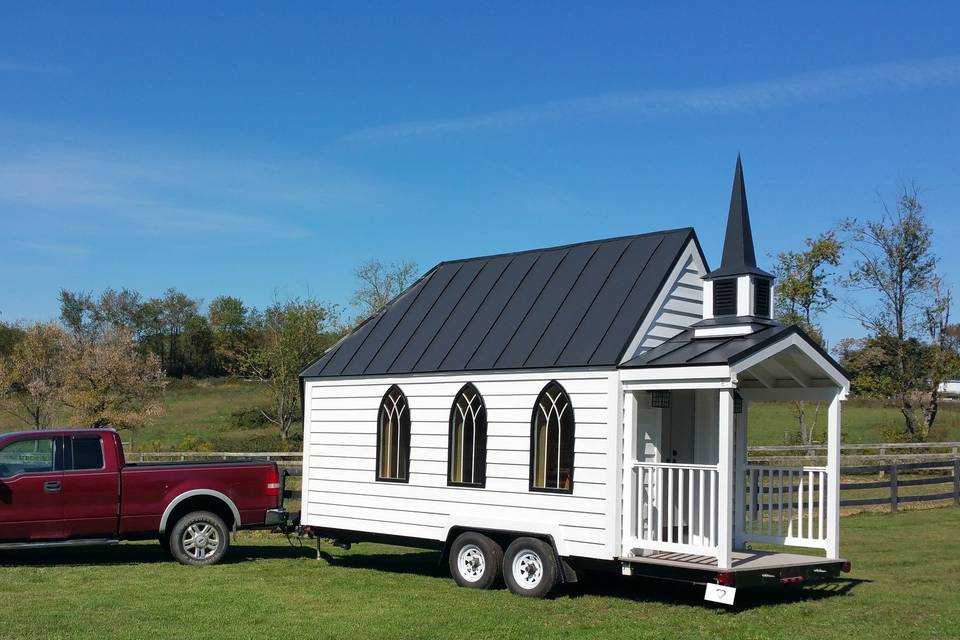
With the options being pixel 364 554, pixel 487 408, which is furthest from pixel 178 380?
pixel 487 408

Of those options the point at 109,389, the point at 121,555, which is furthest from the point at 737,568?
the point at 109,389

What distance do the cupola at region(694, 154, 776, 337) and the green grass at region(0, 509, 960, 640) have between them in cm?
342

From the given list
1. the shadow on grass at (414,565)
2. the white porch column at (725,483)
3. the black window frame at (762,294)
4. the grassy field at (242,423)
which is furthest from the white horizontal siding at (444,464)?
the grassy field at (242,423)

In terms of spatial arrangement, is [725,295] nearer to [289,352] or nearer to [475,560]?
[475,560]

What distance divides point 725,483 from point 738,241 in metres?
3.58

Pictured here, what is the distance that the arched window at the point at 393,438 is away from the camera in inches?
581

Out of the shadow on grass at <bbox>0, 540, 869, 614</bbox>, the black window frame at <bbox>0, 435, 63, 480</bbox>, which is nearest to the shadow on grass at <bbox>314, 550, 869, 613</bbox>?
the shadow on grass at <bbox>0, 540, 869, 614</bbox>

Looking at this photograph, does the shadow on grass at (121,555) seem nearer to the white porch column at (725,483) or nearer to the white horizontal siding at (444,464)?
the white horizontal siding at (444,464)

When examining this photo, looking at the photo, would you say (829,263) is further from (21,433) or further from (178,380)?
(178,380)

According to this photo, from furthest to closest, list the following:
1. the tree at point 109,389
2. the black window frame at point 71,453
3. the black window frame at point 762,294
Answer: the tree at point 109,389 → the black window frame at point 71,453 → the black window frame at point 762,294

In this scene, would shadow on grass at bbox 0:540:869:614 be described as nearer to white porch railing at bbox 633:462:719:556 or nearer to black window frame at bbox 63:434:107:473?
white porch railing at bbox 633:462:719:556

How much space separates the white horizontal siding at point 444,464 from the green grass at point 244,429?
23743 millimetres

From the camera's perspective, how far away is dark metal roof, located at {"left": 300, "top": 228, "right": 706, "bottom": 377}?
13.0 m

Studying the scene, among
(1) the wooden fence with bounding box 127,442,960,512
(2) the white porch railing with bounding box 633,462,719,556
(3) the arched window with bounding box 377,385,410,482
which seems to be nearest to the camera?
(2) the white porch railing with bounding box 633,462,719,556
